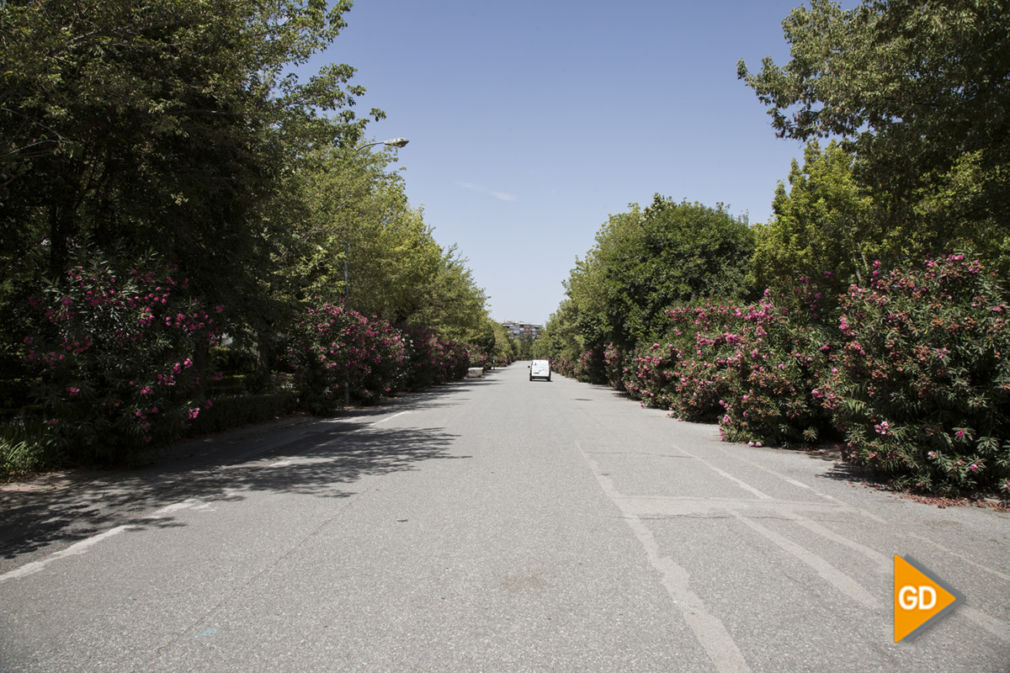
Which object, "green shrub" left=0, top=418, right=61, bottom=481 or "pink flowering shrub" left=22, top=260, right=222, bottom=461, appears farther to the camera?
"pink flowering shrub" left=22, top=260, right=222, bottom=461

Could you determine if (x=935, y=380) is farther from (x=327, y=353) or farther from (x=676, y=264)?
(x=676, y=264)

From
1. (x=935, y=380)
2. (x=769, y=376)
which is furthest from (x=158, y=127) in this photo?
(x=769, y=376)

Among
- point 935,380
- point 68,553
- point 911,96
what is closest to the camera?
point 68,553

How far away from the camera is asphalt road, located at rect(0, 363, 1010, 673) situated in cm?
337

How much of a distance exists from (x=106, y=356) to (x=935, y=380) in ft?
34.6

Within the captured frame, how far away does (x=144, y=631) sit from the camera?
3.61 m

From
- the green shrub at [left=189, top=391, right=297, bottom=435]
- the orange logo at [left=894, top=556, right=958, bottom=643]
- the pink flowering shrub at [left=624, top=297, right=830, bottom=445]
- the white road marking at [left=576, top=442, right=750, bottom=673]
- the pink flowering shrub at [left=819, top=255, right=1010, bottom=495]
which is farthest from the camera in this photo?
the green shrub at [left=189, top=391, right=297, bottom=435]

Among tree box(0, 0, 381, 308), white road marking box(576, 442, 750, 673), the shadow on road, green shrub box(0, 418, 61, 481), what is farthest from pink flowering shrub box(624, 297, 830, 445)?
green shrub box(0, 418, 61, 481)

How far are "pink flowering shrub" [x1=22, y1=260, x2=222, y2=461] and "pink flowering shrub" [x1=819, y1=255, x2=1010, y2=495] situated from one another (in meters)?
9.38

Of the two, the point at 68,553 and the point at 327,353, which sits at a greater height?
the point at 327,353

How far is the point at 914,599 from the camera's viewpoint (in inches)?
168

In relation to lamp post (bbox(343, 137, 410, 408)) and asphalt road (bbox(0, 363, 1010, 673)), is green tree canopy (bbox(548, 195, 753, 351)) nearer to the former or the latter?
lamp post (bbox(343, 137, 410, 408))

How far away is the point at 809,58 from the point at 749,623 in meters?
10.6

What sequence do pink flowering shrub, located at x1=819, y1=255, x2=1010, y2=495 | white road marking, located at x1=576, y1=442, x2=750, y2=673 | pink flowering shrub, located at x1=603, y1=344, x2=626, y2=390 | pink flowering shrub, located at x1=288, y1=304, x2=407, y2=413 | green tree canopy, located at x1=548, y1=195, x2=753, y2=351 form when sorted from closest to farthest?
1. white road marking, located at x1=576, y1=442, x2=750, y2=673
2. pink flowering shrub, located at x1=819, y1=255, x2=1010, y2=495
3. pink flowering shrub, located at x1=288, y1=304, x2=407, y2=413
4. green tree canopy, located at x1=548, y1=195, x2=753, y2=351
5. pink flowering shrub, located at x1=603, y1=344, x2=626, y2=390
